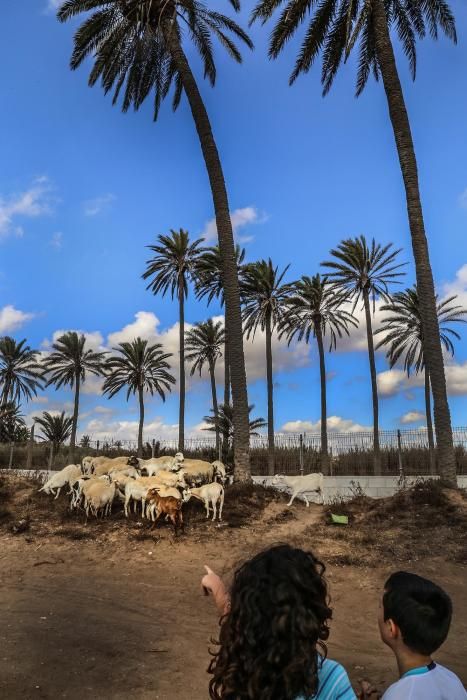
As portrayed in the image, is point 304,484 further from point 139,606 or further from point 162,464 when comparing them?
point 139,606

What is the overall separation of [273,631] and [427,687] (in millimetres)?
835

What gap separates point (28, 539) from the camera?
40.0 ft

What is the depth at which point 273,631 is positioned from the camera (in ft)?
6.41

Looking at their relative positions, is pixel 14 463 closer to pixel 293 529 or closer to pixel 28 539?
pixel 28 539

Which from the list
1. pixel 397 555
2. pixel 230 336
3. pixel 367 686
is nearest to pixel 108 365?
pixel 230 336

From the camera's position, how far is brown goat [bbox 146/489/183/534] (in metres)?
12.3

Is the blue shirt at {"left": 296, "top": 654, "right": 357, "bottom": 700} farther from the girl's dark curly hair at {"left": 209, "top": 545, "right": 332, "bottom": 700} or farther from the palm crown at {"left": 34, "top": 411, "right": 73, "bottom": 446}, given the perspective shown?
the palm crown at {"left": 34, "top": 411, "right": 73, "bottom": 446}

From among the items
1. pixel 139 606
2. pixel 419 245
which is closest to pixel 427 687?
pixel 139 606

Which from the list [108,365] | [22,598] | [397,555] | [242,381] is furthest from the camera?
[108,365]

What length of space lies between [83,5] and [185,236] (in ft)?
69.8

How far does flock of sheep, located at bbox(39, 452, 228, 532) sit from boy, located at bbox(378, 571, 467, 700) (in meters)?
10.3

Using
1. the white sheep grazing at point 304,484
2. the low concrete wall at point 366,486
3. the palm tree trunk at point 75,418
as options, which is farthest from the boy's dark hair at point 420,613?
the palm tree trunk at point 75,418

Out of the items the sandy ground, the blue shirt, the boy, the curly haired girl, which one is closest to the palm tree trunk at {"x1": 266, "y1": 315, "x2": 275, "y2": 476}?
the sandy ground

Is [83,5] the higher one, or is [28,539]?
[83,5]
